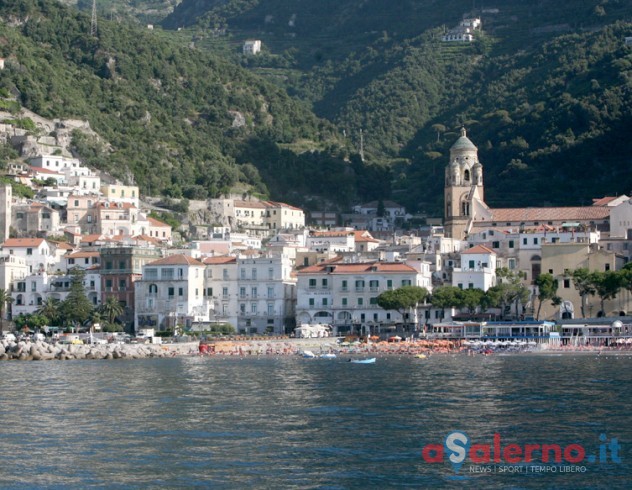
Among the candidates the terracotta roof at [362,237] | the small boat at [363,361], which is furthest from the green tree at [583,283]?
the terracotta roof at [362,237]

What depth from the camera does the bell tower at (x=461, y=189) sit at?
119 meters

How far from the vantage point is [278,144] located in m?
157

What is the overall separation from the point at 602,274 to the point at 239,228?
43.4 meters

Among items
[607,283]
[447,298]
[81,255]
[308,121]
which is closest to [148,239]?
[81,255]

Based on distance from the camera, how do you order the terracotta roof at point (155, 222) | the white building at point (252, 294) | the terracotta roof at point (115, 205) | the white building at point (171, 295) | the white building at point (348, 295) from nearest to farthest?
1. the white building at point (348, 295)
2. the white building at point (171, 295)
3. the white building at point (252, 294)
4. the terracotta roof at point (115, 205)
5. the terracotta roof at point (155, 222)

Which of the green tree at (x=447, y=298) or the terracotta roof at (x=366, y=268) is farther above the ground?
the terracotta roof at (x=366, y=268)

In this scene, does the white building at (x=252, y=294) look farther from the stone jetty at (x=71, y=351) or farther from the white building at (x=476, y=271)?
the white building at (x=476, y=271)

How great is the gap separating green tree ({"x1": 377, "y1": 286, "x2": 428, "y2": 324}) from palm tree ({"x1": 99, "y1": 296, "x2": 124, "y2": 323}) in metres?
17.2

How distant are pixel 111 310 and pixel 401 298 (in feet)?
63.0

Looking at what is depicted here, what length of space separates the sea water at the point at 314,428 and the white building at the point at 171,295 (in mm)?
28295

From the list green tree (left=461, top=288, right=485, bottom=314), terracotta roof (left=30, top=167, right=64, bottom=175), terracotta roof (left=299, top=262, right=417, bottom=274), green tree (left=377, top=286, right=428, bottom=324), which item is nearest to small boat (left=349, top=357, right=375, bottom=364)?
green tree (left=377, top=286, right=428, bottom=324)

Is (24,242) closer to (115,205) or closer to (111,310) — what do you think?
(111,310)

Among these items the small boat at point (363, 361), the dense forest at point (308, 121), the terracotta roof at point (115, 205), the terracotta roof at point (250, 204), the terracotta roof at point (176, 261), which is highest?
the dense forest at point (308, 121)

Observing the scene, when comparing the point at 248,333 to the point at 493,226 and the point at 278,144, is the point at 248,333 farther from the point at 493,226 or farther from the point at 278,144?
the point at 278,144
